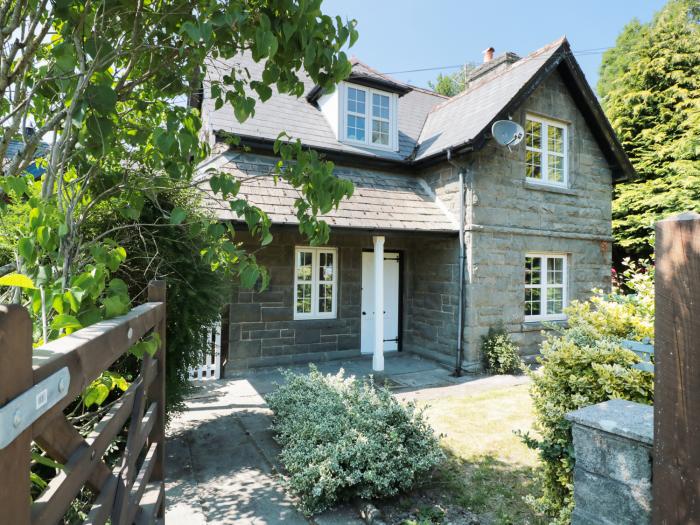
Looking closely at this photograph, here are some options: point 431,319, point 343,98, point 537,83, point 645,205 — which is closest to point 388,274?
point 431,319

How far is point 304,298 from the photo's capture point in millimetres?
8922

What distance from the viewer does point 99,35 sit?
2107mm

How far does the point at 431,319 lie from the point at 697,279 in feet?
27.0

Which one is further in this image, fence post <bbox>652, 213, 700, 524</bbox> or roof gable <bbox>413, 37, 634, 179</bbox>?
roof gable <bbox>413, 37, 634, 179</bbox>

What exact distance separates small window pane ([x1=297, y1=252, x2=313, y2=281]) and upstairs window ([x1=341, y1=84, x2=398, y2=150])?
317 cm

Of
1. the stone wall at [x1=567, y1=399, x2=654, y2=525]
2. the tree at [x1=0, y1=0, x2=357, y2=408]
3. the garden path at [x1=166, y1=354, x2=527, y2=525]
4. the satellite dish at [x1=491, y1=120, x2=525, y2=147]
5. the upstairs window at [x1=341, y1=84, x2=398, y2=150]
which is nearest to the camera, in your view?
the tree at [x1=0, y1=0, x2=357, y2=408]

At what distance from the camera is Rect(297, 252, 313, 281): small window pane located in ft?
29.1

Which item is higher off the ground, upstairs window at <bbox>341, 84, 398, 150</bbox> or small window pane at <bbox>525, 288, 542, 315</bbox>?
upstairs window at <bbox>341, 84, 398, 150</bbox>

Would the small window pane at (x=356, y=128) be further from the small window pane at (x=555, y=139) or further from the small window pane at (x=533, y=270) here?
the small window pane at (x=533, y=270)

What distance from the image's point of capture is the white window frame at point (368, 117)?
32.2ft

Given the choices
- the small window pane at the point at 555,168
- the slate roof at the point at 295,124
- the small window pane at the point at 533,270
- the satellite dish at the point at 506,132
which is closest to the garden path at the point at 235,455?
the small window pane at the point at 533,270

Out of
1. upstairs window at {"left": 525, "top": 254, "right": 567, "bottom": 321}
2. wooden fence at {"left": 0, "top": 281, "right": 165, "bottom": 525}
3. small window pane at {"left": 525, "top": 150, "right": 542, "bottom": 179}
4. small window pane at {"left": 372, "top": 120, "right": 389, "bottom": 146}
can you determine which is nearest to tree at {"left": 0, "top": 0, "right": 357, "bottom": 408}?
wooden fence at {"left": 0, "top": 281, "right": 165, "bottom": 525}

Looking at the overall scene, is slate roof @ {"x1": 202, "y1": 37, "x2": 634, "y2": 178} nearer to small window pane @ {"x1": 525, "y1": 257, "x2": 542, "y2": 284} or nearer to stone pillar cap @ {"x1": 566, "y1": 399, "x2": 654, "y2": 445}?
small window pane @ {"x1": 525, "y1": 257, "x2": 542, "y2": 284}

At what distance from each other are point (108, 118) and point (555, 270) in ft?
34.2
